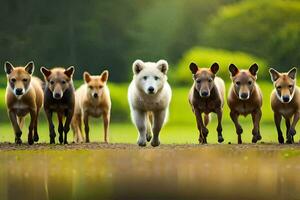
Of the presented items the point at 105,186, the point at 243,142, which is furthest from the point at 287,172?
the point at 243,142

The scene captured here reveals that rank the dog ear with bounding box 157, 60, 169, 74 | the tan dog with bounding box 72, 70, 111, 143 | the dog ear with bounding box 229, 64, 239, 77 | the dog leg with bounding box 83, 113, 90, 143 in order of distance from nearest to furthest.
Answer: the dog ear with bounding box 157, 60, 169, 74
the dog ear with bounding box 229, 64, 239, 77
the dog leg with bounding box 83, 113, 90, 143
the tan dog with bounding box 72, 70, 111, 143

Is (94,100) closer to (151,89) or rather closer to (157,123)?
(157,123)

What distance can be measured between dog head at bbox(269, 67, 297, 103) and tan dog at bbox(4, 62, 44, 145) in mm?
4460

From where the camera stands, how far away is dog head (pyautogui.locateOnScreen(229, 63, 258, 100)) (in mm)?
13859

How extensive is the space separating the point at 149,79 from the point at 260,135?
3.02 metres

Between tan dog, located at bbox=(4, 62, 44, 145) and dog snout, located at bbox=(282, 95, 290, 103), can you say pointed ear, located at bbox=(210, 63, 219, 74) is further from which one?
tan dog, located at bbox=(4, 62, 44, 145)

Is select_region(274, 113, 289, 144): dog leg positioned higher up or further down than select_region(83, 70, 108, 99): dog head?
further down

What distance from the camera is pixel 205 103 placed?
45.5ft

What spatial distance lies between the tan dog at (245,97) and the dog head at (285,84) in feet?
1.25

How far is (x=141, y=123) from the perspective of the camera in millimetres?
12797

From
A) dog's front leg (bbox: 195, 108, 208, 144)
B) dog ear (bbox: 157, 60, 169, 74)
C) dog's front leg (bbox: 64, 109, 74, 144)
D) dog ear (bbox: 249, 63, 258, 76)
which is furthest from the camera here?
dog's front leg (bbox: 64, 109, 74, 144)

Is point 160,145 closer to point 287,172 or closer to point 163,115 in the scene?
point 163,115

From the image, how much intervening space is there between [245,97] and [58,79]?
3.40 m

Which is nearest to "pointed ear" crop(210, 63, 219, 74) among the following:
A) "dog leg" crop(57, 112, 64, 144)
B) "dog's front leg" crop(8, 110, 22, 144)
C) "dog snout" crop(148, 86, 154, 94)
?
"dog snout" crop(148, 86, 154, 94)
